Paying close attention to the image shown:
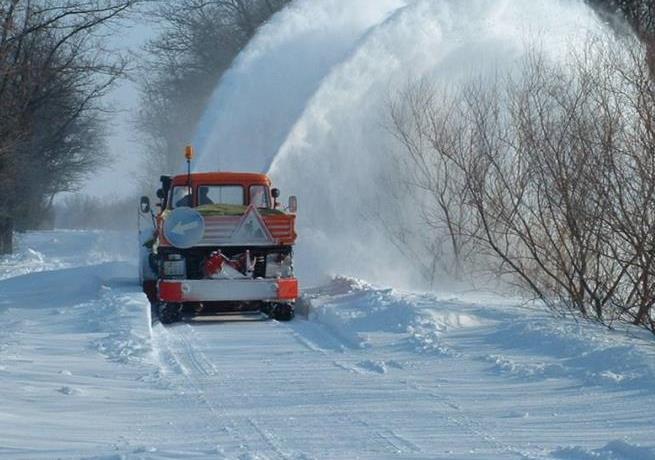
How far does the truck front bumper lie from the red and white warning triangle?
552 millimetres

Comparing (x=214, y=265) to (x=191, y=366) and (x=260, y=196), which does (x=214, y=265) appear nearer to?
(x=260, y=196)

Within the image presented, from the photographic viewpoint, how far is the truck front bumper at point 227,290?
16.2m

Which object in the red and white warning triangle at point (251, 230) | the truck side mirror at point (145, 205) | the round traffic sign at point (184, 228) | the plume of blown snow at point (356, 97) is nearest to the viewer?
the round traffic sign at point (184, 228)

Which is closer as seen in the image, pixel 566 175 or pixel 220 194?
pixel 566 175

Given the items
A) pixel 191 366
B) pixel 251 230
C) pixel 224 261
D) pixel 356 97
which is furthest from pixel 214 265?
pixel 356 97

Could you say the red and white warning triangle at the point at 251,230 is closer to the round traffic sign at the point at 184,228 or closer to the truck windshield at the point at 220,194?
the round traffic sign at the point at 184,228

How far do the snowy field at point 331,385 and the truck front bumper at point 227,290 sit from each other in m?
0.38

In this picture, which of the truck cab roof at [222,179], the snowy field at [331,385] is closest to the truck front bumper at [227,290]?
the snowy field at [331,385]

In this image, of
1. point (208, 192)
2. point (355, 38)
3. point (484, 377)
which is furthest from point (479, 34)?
point (484, 377)

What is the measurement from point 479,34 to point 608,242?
989cm

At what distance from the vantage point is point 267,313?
17.0 metres

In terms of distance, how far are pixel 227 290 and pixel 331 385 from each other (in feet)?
19.3

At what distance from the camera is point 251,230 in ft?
54.0

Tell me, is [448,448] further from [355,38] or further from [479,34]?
[355,38]
